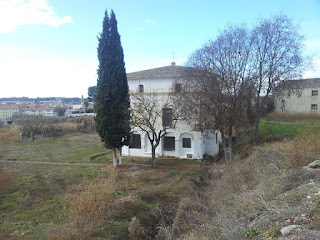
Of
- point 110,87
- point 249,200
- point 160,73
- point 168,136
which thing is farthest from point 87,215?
point 160,73

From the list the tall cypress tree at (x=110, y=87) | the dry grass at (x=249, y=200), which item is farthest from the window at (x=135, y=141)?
the dry grass at (x=249, y=200)

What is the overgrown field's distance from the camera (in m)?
5.08

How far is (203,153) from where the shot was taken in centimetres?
1922

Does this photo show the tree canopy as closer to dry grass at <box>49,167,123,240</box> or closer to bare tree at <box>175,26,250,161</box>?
bare tree at <box>175,26,250,161</box>

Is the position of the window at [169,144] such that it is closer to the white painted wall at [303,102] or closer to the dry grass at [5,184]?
the dry grass at [5,184]

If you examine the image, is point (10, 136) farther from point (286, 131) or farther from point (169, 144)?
point (286, 131)

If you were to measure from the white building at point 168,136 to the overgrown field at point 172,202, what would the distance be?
4.60m

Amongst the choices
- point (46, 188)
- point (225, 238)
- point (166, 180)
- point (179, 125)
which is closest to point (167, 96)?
point (179, 125)

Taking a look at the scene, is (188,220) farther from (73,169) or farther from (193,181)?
(73,169)

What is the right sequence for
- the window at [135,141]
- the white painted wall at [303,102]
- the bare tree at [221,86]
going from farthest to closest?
the white painted wall at [303,102], the window at [135,141], the bare tree at [221,86]

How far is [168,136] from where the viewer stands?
1919cm

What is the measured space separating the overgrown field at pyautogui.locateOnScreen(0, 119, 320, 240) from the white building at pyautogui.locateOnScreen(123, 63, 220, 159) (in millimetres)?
4603

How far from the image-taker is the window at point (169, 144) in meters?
19.2

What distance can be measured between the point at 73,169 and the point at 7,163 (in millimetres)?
5935
